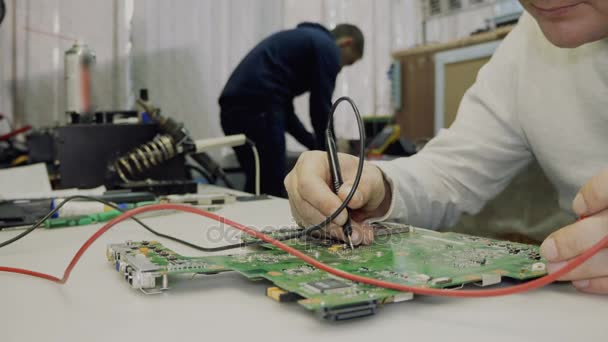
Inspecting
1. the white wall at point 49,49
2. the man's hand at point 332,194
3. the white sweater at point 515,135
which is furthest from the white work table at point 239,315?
the white wall at point 49,49

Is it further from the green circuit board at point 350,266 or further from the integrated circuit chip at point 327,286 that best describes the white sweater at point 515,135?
the integrated circuit chip at point 327,286

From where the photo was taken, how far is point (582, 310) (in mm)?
393

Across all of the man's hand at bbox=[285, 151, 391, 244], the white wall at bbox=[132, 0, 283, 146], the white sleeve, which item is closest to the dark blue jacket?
the white wall at bbox=[132, 0, 283, 146]

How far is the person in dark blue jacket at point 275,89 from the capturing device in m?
2.14

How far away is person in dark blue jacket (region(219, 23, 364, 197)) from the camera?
214 cm

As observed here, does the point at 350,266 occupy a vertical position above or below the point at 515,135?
below

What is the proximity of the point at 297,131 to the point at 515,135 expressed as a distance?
1.64 metres

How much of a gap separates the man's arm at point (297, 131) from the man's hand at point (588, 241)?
1.97 metres

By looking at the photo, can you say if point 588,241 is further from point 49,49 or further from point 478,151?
point 49,49

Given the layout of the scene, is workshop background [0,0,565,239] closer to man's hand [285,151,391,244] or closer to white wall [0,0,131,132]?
white wall [0,0,131,132]

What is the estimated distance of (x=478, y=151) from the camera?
32.8 inches

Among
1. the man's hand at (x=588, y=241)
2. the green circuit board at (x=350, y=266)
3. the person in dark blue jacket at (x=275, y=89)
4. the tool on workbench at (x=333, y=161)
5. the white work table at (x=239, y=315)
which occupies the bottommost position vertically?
the white work table at (x=239, y=315)

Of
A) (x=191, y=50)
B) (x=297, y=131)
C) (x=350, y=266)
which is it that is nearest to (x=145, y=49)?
(x=191, y=50)

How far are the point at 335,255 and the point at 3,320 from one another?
11.0 inches
